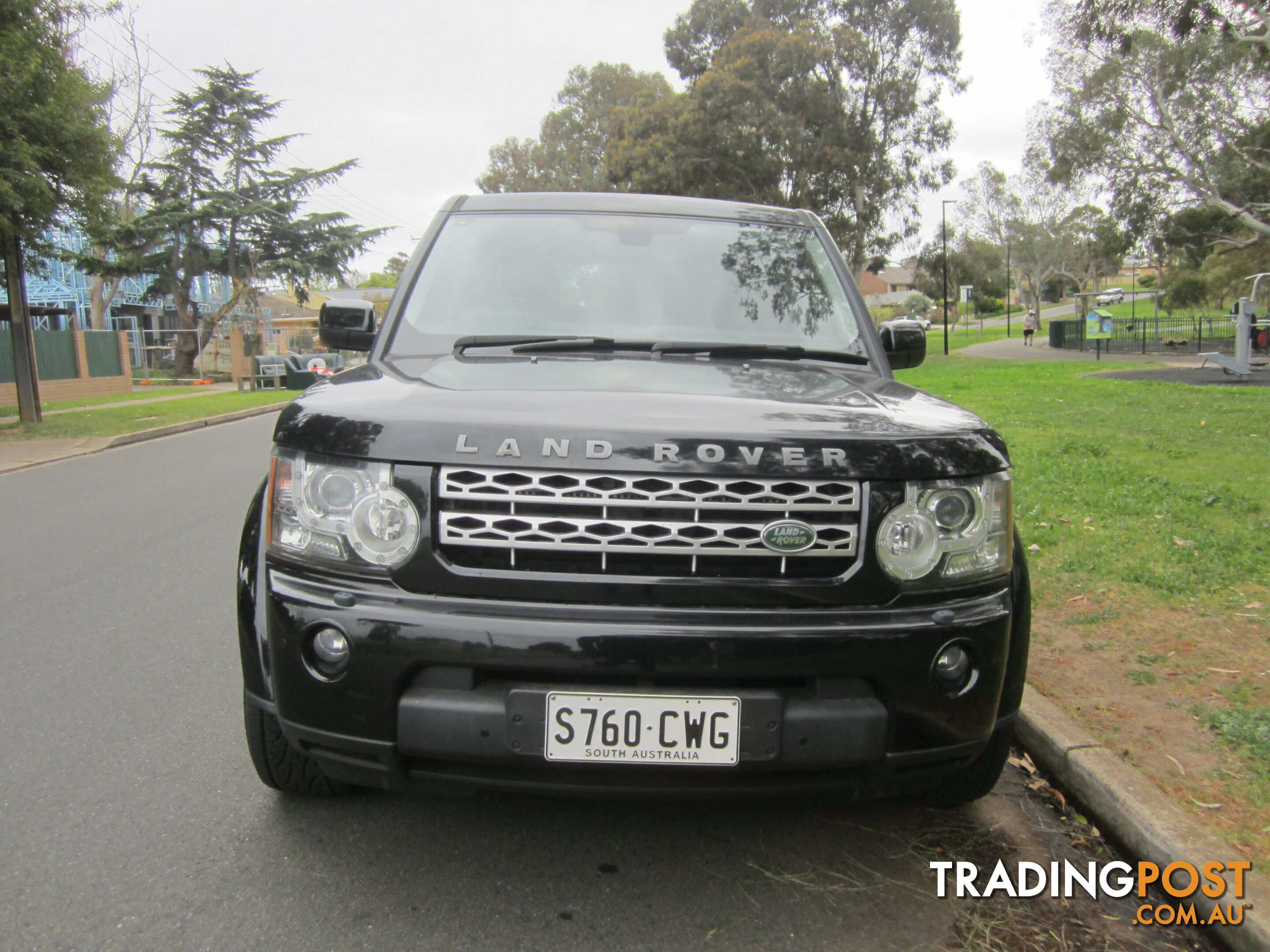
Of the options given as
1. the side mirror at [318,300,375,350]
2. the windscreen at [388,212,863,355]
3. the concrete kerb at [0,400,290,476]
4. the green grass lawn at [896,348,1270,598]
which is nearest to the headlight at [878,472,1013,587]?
the windscreen at [388,212,863,355]

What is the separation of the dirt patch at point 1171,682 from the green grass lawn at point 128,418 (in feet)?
48.6

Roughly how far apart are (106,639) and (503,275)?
271 centimetres

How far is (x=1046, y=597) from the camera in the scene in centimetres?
482

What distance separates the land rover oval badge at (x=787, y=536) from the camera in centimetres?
213

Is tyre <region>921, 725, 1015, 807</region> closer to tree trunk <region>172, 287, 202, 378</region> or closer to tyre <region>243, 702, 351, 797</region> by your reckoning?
tyre <region>243, 702, 351, 797</region>

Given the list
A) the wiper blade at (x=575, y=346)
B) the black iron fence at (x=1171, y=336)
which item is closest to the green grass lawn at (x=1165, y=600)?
the wiper blade at (x=575, y=346)

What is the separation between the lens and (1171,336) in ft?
104

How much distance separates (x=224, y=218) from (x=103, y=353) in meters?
12.1

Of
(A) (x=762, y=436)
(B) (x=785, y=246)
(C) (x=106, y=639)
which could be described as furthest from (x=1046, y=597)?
(C) (x=106, y=639)

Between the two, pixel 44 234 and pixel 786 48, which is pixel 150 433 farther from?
pixel 786 48

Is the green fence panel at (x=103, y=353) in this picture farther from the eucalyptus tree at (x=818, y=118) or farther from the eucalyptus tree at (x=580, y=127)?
the eucalyptus tree at (x=580, y=127)

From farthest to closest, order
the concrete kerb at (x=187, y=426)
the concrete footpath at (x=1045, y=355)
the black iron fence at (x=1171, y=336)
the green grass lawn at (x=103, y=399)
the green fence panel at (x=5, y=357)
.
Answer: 1. the black iron fence at (x=1171, y=336)
2. the concrete footpath at (x=1045, y=355)
3. the green fence panel at (x=5, y=357)
4. the green grass lawn at (x=103, y=399)
5. the concrete kerb at (x=187, y=426)

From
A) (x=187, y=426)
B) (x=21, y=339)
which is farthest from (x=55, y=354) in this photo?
(x=187, y=426)

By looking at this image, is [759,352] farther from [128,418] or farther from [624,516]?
[128,418]
